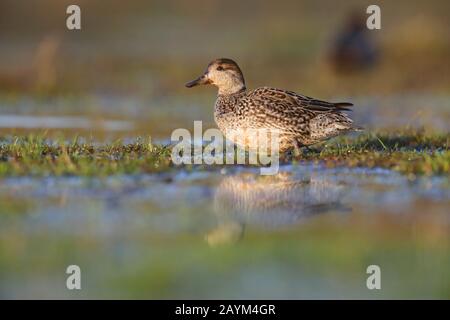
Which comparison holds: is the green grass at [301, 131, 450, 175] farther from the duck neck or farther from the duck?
the duck neck

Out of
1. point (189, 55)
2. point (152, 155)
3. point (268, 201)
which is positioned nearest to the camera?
point (268, 201)

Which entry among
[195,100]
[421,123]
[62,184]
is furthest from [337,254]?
[195,100]

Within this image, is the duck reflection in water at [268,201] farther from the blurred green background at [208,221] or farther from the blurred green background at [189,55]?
the blurred green background at [189,55]

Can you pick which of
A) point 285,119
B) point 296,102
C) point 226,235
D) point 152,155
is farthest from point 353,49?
point 226,235

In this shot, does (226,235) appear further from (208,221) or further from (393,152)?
(393,152)

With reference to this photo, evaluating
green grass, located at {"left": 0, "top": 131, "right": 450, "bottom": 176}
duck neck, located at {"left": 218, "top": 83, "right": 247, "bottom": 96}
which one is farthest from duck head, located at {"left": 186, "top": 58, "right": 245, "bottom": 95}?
green grass, located at {"left": 0, "top": 131, "right": 450, "bottom": 176}

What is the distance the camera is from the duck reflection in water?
650 centimetres

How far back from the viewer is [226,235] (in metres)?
6.22

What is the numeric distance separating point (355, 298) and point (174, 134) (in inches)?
270

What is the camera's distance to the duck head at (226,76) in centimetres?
1053

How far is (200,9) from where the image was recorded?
2628 cm

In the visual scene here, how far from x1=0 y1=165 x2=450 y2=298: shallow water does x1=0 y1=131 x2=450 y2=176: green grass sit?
9.5 inches

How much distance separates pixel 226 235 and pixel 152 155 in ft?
10.4

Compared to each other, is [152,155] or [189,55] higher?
[189,55]
